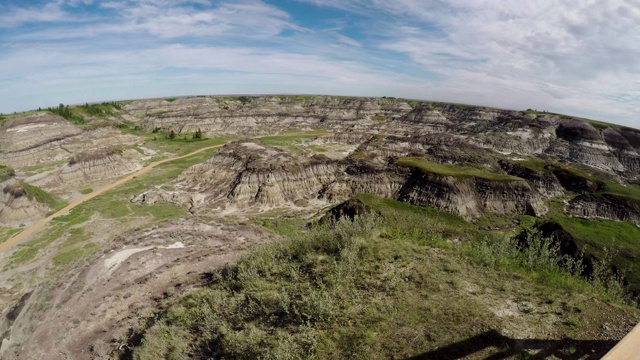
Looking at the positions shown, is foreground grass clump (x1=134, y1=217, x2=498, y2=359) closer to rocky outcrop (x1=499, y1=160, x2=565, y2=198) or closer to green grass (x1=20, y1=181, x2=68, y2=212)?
green grass (x1=20, y1=181, x2=68, y2=212)

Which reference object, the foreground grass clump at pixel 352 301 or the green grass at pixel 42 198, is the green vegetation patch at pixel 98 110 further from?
the foreground grass clump at pixel 352 301

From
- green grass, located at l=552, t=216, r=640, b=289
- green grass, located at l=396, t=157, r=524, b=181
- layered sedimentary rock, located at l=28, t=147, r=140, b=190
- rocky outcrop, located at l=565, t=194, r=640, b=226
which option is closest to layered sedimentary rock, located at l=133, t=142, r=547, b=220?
green grass, located at l=396, t=157, r=524, b=181

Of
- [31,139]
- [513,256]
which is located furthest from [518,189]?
[31,139]

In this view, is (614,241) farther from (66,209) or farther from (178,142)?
(178,142)

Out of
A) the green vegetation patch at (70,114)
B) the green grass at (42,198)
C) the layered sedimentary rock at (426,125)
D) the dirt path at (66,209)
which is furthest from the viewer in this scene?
the green vegetation patch at (70,114)

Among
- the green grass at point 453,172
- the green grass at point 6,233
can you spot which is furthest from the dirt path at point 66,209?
the green grass at point 453,172


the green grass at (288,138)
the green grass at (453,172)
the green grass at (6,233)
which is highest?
the green grass at (288,138)
